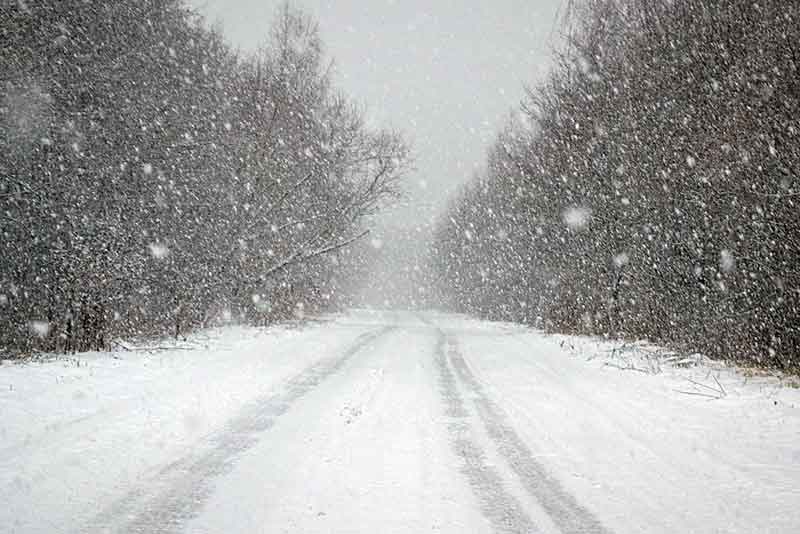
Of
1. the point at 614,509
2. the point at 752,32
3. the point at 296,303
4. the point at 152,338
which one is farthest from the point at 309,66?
the point at 614,509

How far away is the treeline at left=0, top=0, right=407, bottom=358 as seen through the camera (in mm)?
10344

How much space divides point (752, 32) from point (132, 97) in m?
12.8

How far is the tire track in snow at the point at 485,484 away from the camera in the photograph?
3.67 meters

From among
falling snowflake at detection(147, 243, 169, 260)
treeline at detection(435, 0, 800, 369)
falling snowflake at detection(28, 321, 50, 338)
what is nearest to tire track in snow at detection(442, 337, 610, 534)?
treeline at detection(435, 0, 800, 369)

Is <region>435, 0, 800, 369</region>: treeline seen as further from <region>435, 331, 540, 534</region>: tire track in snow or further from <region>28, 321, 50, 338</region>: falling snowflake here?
<region>28, 321, 50, 338</region>: falling snowflake

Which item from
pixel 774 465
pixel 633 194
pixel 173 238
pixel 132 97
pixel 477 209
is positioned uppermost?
pixel 477 209

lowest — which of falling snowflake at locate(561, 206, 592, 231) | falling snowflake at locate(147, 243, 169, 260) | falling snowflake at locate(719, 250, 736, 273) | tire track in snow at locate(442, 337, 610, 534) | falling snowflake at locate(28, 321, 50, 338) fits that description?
tire track in snow at locate(442, 337, 610, 534)

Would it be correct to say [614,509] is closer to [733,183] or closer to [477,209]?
[733,183]

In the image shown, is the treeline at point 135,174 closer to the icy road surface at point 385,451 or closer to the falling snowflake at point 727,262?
the icy road surface at point 385,451

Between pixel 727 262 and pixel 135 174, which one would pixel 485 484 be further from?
pixel 135 174

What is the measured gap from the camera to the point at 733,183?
10.2 metres

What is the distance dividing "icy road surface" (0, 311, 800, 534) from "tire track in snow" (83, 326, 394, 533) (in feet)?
→ 0.06

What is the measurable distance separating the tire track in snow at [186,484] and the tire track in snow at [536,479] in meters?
2.49

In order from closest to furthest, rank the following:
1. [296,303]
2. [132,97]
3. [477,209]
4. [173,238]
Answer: [132,97]
[173,238]
[296,303]
[477,209]
